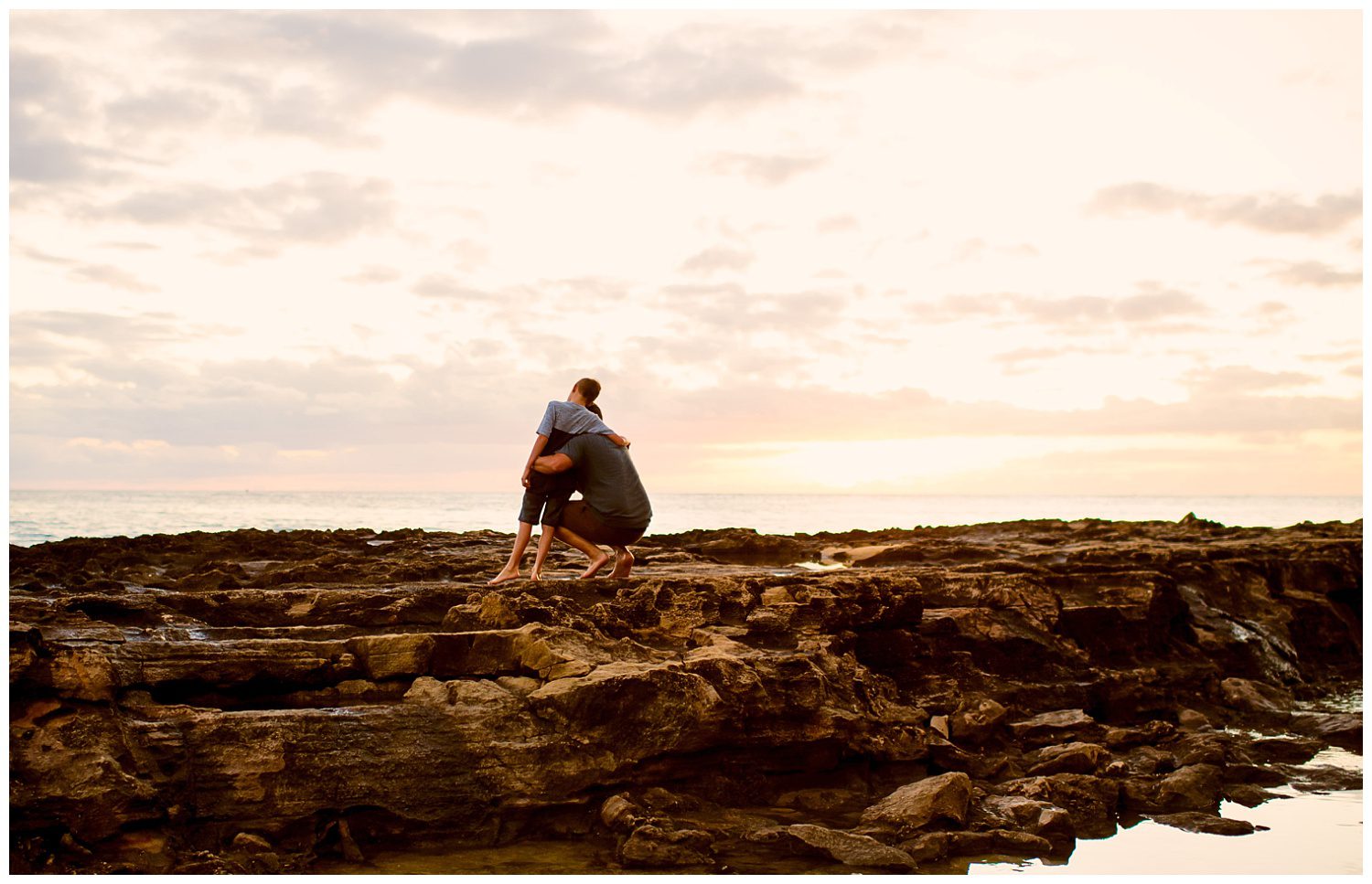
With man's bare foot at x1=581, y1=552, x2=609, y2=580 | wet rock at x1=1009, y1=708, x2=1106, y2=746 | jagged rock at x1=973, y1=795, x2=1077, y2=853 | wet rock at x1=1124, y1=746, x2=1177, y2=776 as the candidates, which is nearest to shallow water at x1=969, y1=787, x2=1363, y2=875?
jagged rock at x1=973, y1=795, x2=1077, y2=853

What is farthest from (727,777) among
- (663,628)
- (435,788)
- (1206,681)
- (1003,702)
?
(1206,681)

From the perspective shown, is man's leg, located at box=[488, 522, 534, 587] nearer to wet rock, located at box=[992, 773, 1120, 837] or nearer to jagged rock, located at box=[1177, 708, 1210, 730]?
wet rock, located at box=[992, 773, 1120, 837]

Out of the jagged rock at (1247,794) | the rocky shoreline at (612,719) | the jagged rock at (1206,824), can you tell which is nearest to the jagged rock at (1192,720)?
the rocky shoreline at (612,719)

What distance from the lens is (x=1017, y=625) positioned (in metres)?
11.8

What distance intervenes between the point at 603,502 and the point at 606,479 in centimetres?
21

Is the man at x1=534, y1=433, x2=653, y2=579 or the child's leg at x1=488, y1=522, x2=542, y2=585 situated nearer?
the child's leg at x1=488, y1=522, x2=542, y2=585

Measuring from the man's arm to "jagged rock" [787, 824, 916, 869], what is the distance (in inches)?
153

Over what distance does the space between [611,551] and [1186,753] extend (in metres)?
5.66

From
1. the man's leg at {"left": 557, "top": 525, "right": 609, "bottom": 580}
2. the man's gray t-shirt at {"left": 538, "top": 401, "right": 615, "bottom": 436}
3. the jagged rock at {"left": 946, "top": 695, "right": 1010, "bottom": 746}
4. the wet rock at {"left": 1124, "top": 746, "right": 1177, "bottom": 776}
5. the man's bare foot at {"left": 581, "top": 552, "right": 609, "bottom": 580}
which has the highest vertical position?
the man's gray t-shirt at {"left": 538, "top": 401, "right": 615, "bottom": 436}

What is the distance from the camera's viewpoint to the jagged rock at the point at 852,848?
6.95m

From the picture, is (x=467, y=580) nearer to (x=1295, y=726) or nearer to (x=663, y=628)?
(x=663, y=628)

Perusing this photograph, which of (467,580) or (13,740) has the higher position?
(467,580)

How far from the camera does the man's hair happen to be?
10.3m

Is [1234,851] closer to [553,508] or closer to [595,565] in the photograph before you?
[595,565]
